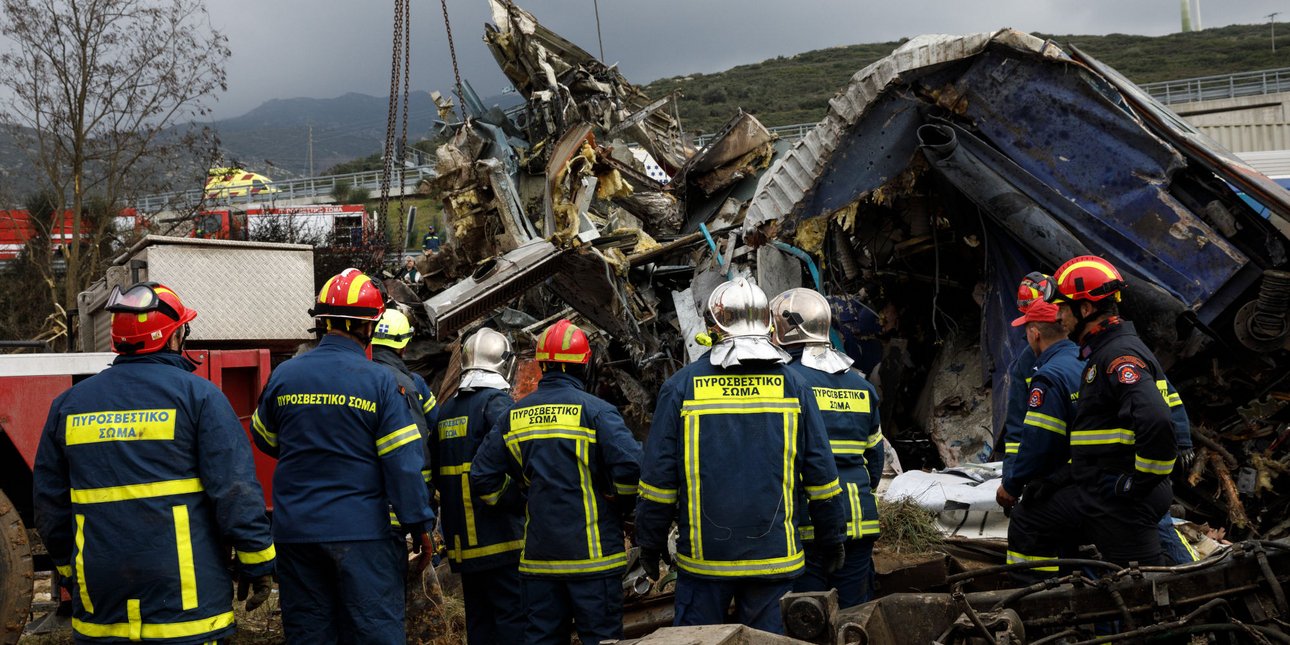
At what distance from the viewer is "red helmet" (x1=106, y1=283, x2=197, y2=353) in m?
3.71

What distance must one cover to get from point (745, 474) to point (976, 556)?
Result: 2.59 m

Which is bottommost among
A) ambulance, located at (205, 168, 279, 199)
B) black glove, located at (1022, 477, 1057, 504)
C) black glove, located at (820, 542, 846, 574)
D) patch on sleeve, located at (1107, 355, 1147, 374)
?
black glove, located at (820, 542, 846, 574)

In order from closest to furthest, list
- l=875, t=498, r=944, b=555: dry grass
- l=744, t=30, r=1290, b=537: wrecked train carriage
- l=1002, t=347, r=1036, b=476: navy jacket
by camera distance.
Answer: l=1002, t=347, r=1036, b=476: navy jacket
l=875, t=498, r=944, b=555: dry grass
l=744, t=30, r=1290, b=537: wrecked train carriage

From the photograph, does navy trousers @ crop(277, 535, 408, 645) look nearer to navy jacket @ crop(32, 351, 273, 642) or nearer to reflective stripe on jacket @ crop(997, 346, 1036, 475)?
navy jacket @ crop(32, 351, 273, 642)

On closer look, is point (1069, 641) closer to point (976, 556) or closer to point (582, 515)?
point (582, 515)

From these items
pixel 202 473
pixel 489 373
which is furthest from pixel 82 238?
pixel 202 473

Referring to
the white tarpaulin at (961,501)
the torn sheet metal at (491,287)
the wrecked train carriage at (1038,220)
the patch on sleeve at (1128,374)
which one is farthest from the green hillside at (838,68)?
the patch on sleeve at (1128,374)

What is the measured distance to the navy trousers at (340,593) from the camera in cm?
405

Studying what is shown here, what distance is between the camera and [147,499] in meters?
3.57

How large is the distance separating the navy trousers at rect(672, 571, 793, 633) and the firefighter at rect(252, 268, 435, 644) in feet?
3.54

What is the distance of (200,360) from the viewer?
5.42 metres

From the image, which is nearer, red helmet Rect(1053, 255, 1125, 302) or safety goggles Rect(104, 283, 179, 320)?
safety goggles Rect(104, 283, 179, 320)

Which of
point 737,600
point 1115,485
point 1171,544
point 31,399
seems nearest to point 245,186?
point 31,399

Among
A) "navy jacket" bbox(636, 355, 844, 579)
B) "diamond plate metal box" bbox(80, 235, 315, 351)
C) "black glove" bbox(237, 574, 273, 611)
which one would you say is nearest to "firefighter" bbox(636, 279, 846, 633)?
"navy jacket" bbox(636, 355, 844, 579)
